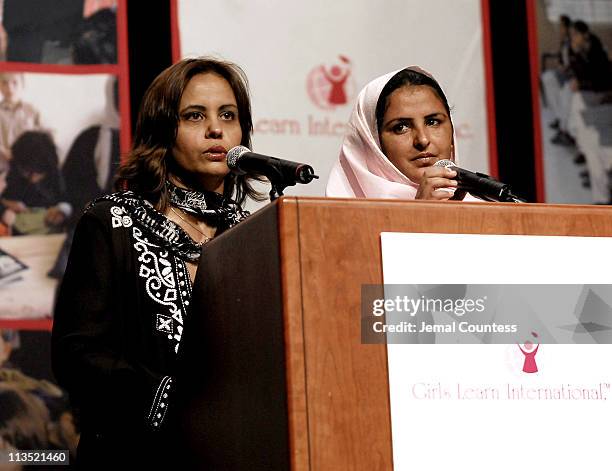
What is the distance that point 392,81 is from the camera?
7.68 feet

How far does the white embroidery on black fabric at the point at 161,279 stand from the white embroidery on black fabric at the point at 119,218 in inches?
0.8

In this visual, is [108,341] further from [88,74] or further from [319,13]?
[319,13]

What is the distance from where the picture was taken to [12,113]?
2.68 metres

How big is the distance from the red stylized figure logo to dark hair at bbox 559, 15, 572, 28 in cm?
235

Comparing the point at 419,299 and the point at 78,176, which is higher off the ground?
the point at 78,176

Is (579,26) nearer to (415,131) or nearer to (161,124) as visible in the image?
(415,131)

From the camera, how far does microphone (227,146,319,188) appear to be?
153 cm

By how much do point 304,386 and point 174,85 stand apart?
4.02 ft

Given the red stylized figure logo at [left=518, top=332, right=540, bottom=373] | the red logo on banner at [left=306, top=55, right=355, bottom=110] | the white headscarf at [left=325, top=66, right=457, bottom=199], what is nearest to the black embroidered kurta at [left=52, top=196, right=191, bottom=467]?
the white headscarf at [left=325, top=66, right=457, bottom=199]

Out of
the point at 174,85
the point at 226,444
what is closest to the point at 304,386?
the point at 226,444

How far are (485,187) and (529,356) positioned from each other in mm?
460

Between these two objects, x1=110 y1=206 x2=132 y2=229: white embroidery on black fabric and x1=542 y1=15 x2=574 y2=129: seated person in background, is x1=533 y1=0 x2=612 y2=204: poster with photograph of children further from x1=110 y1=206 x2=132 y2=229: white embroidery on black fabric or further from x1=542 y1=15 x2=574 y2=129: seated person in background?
x1=110 y1=206 x2=132 y2=229: white embroidery on black fabric

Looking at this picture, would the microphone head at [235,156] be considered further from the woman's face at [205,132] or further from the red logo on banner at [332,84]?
the red logo on banner at [332,84]

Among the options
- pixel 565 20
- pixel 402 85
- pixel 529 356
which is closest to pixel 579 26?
pixel 565 20
